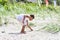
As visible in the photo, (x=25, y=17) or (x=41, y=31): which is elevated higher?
(x=25, y=17)

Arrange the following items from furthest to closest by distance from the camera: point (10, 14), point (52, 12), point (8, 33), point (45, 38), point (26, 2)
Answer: point (26, 2)
point (52, 12)
point (10, 14)
point (8, 33)
point (45, 38)

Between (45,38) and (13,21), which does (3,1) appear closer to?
(13,21)

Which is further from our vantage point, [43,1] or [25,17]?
[43,1]

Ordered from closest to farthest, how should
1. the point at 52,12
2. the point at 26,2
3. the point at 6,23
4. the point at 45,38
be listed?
the point at 45,38, the point at 6,23, the point at 52,12, the point at 26,2

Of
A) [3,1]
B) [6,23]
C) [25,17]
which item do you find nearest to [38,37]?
[25,17]

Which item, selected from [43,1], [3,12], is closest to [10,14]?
[3,12]

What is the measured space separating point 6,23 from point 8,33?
7.04ft

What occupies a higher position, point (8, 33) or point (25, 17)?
point (25, 17)

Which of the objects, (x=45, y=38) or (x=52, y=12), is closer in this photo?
(x=45, y=38)

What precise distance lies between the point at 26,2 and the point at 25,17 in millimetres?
9052

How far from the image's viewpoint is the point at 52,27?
9195 mm

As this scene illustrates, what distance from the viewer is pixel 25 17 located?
26.9 ft

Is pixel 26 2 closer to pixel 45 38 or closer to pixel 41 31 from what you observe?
pixel 41 31

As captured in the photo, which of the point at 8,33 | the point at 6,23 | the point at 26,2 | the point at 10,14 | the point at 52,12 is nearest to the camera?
the point at 8,33
